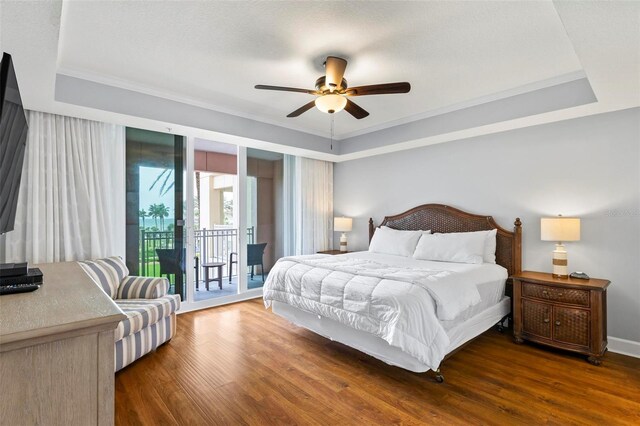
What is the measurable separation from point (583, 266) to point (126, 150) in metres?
5.26

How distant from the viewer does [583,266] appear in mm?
3279

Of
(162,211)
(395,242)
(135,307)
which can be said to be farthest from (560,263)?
(162,211)

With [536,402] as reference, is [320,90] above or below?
above

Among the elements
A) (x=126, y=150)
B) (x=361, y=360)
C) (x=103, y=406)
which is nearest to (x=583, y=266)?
(x=361, y=360)

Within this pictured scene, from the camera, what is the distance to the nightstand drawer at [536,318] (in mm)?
3042

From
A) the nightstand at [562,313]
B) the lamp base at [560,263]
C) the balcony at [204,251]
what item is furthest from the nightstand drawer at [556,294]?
the balcony at [204,251]

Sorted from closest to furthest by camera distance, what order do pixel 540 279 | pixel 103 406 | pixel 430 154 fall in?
pixel 103 406 < pixel 540 279 < pixel 430 154

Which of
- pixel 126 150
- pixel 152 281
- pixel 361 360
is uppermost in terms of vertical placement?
pixel 126 150

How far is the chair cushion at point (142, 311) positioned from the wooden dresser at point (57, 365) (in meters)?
1.51

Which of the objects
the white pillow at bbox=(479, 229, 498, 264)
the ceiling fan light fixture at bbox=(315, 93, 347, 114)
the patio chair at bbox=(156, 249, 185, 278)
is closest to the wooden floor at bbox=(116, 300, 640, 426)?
the white pillow at bbox=(479, 229, 498, 264)

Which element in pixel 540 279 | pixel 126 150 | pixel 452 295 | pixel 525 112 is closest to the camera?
pixel 452 295

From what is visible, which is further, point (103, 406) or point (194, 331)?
point (194, 331)

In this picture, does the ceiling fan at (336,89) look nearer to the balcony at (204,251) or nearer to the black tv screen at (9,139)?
the black tv screen at (9,139)

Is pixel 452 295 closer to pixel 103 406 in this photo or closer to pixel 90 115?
pixel 103 406
